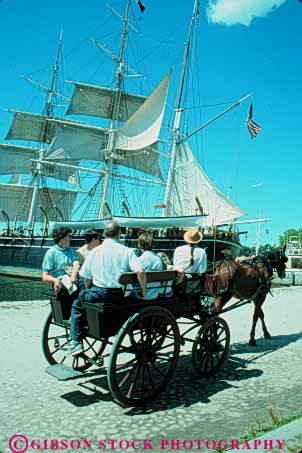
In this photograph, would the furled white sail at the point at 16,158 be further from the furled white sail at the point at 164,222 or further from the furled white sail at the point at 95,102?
the furled white sail at the point at 164,222

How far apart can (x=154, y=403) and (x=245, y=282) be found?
4.26 metres

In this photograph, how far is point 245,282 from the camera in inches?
326

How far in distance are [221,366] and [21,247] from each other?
40.2 meters

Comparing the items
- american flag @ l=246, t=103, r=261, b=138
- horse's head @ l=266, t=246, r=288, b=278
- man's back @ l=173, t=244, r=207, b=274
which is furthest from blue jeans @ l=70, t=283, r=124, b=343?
american flag @ l=246, t=103, r=261, b=138

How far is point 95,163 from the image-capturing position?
50.8 m

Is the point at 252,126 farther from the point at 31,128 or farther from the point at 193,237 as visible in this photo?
the point at 31,128

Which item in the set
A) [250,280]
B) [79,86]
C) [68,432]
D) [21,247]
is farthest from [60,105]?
[68,432]

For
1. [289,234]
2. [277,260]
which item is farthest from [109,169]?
[289,234]

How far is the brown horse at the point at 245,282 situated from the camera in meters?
7.82

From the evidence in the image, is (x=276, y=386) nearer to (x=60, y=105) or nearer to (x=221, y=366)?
(x=221, y=366)

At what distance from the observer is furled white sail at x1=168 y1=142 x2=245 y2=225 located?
124 feet

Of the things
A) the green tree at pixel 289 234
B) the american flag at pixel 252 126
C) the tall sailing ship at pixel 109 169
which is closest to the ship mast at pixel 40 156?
the tall sailing ship at pixel 109 169

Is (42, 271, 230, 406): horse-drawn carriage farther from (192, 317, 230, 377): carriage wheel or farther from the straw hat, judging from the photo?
the straw hat

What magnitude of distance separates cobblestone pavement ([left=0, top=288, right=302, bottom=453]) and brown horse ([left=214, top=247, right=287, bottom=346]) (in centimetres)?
103
